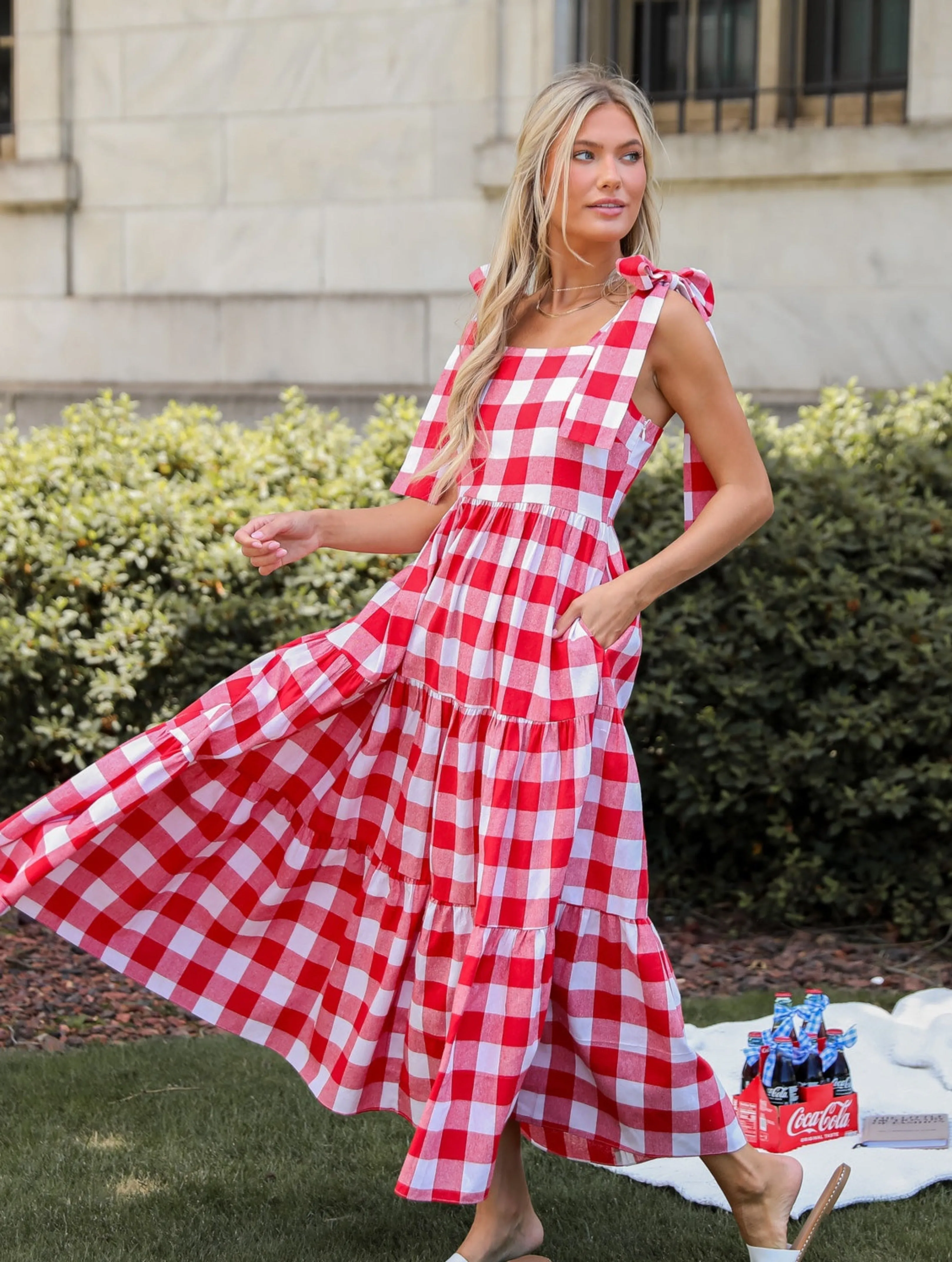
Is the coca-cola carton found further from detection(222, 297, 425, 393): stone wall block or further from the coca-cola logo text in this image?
detection(222, 297, 425, 393): stone wall block

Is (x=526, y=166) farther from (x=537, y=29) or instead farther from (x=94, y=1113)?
(x=537, y=29)

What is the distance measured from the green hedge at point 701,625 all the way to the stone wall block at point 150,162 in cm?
264

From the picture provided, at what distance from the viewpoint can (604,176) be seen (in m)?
2.76

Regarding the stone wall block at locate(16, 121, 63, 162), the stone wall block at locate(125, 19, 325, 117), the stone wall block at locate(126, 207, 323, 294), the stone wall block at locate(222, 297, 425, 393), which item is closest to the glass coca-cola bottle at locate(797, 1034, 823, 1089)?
the stone wall block at locate(222, 297, 425, 393)

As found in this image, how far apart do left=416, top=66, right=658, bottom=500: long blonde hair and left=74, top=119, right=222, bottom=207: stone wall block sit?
215 inches

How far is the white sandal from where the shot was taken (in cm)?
277

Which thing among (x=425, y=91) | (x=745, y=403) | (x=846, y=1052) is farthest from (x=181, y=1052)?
(x=425, y=91)

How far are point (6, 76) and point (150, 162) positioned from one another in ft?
4.38

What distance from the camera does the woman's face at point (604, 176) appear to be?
109 inches

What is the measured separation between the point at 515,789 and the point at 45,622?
3232 mm

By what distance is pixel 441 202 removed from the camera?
7.64 meters

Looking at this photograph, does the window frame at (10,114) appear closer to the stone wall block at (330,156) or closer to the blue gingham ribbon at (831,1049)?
the stone wall block at (330,156)

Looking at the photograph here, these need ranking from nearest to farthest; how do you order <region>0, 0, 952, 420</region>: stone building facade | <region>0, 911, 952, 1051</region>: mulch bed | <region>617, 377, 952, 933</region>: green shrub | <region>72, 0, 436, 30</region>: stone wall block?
<region>0, 911, 952, 1051</region>: mulch bed, <region>617, 377, 952, 933</region>: green shrub, <region>0, 0, 952, 420</region>: stone building facade, <region>72, 0, 436, 30</region>: stone wall block

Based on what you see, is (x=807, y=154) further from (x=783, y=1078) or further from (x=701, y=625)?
(x=783, y=1078)
